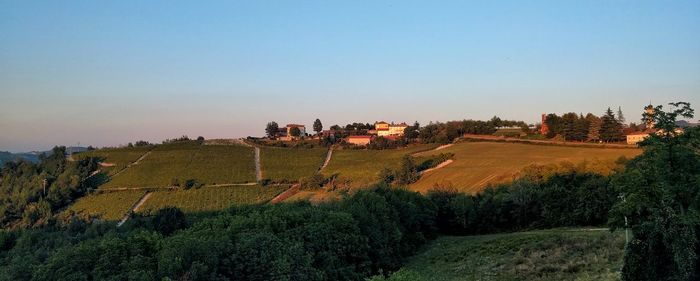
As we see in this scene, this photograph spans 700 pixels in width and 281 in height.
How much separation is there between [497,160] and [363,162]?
31417 mm

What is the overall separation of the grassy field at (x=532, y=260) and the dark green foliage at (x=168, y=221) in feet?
110

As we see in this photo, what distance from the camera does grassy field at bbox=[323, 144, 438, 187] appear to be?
4041 inches

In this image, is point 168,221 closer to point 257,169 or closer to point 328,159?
point 257,169

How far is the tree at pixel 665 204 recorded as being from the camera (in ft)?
57.2

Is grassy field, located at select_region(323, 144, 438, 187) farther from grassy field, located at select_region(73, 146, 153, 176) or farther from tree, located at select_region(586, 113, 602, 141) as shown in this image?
grassy field, located at select_region(73, 146, 153, 176)

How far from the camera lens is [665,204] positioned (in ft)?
58.8

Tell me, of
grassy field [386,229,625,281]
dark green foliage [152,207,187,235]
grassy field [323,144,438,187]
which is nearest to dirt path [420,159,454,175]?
grassy field [323,144,438,187]

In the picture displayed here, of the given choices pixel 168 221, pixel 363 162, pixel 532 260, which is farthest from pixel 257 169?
pixel 532 260

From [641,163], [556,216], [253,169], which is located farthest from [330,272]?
[253,169]

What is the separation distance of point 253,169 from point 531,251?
8913 centimetres

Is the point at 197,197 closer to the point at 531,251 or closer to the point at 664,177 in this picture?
the point at 531,251

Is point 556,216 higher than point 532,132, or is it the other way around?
point 532,132

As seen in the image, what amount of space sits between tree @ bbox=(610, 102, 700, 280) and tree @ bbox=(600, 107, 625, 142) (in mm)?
91422

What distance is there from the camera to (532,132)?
127 m
